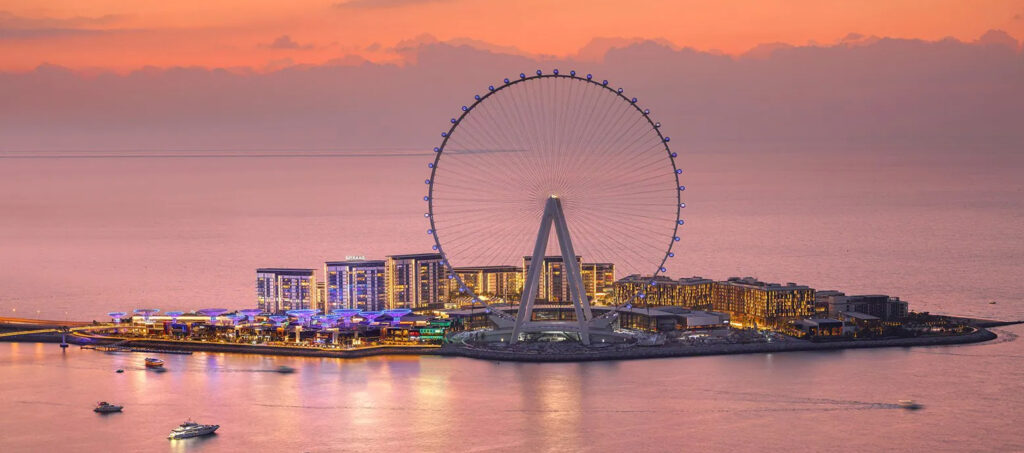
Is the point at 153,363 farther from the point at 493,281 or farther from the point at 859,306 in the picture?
the point at 859,306

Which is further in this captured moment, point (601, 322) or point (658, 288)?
point (658, 288)

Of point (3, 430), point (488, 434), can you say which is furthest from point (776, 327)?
point (3, 430)

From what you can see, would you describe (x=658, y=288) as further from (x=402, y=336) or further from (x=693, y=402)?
(x=693, y=402)

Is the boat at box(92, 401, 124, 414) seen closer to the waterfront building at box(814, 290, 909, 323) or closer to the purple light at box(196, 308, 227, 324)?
the purple light at box(196, 308, 227, 324)

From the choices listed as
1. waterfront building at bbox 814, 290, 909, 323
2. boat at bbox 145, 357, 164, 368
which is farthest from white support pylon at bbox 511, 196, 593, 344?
boat at bbox 145, 357, 164, 368

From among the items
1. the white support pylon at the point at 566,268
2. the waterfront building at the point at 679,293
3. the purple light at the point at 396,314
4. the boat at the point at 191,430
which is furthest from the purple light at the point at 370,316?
the boat at the point at 191,430

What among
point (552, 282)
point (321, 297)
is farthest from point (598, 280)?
point (321, 297)
